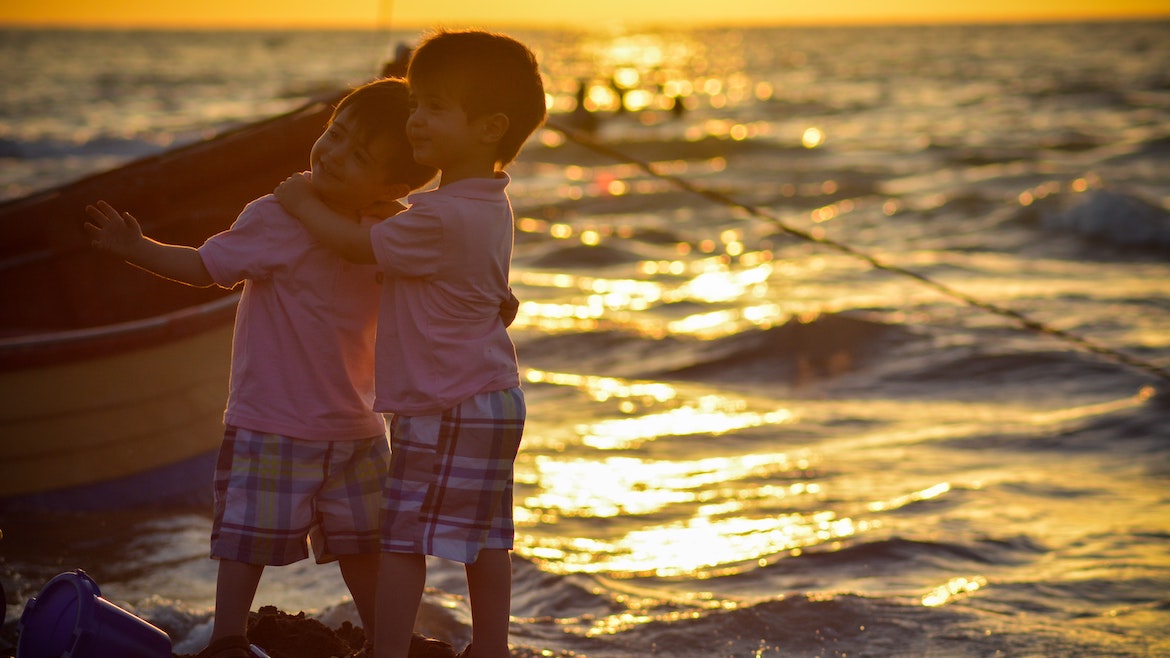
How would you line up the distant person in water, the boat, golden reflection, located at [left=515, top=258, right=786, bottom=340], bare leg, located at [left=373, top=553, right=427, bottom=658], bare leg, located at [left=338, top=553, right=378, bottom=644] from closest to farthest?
bare leg, located at [left=373, top=553, right=427, bottom=658] < bare leg, located at [left=338, top=553, right=378, bottom=644] < the distant person in water < the boat < golden reflection, located at [left=515, top=258, right=786, bottom=340]

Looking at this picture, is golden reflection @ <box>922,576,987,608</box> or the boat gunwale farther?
the boat gunwale

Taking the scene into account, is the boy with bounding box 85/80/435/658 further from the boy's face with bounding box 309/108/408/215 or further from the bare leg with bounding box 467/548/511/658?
the bare leg with bounding box 467/548/511/658

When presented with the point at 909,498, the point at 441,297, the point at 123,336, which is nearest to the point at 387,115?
the point at 441,297

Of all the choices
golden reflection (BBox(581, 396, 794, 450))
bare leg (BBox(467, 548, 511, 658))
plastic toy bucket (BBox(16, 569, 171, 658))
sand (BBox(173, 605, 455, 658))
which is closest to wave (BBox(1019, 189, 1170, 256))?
golden reflection (BBox(581, 396, 794, 450))

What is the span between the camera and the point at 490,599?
2.96 meters

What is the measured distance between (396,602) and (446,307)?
68 centimetres

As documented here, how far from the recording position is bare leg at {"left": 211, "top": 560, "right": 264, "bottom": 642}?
114 inches

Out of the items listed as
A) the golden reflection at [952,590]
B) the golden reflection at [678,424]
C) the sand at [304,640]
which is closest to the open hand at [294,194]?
the sand at [304,640]

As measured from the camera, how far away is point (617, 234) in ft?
53.1

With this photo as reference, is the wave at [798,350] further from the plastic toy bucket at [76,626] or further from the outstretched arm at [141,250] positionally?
the plastic toy bucket at [76,626]

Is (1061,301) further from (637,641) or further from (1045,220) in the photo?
(637,641)

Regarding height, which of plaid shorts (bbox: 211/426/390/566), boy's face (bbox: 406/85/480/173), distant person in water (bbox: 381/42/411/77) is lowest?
plaid shorts (bbox: 211/426/390/566)

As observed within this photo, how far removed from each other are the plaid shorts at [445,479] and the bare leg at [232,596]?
357mm

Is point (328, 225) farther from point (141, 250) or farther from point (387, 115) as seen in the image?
point (141, 250)
